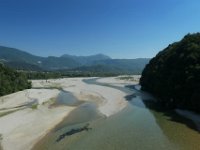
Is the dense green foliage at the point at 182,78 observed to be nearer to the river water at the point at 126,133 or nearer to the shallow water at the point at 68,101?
the river water at the point at 126,133

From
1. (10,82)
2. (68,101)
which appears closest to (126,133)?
(68,101)

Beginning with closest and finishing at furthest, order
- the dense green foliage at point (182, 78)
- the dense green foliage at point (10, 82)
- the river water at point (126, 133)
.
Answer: the river water at point (126, 133)
the dense green foliage at point (182, 78)
the dense green foliage at point (10, 82)

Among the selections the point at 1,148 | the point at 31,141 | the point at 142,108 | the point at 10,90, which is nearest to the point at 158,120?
the point at 142,108

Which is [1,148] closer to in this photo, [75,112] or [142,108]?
[75,112]

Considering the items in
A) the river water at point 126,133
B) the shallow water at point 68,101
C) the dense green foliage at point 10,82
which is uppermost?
the dense green foliage at point 10,82

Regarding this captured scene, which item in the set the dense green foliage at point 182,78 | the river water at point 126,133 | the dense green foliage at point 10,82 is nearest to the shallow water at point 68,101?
the river water at point 126,133

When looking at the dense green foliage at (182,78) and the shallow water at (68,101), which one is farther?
the shallow water at (68,101)
